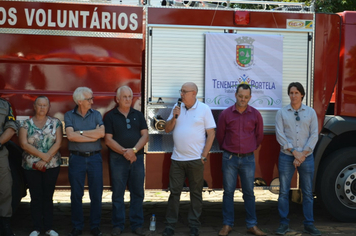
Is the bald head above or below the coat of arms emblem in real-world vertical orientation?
below

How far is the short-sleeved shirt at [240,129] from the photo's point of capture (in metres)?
5.51

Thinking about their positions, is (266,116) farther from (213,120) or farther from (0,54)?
(0,54)

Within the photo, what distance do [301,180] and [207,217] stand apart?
1.65m

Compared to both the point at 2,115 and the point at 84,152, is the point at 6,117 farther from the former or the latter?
the point at 84,152

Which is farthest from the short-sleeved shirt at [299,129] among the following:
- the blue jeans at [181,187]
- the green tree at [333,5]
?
the green tree at [333,5]

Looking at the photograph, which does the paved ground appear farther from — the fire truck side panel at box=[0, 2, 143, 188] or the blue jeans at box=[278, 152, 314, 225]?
the fire truck side panel at box=[0, 2, 143, 188]

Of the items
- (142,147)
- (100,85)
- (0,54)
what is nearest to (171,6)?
(100,85)

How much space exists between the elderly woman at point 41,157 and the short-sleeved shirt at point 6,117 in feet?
0.43

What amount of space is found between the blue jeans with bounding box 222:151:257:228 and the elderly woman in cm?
209

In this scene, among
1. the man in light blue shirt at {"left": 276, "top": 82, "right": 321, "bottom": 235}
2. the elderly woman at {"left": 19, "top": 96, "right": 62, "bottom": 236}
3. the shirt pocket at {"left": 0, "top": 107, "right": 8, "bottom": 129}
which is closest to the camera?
the shirt pocket at {"left": 0, "top": 107, "right": 8, "bottom": 129}

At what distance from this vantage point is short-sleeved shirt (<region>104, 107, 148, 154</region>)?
17.9ft

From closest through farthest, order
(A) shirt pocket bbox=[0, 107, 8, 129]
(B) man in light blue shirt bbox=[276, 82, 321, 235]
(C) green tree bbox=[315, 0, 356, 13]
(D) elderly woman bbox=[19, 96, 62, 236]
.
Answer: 1. (A) shirt pocket bbox=[0, 107, 8, 129]
2. (D) elderly woman bbox=[19, 96, 62, 236]
3. (B) man in light blue shirt bbox=[276, 82, 321, 235]
4. (C) green tree bbox=[315, 0, 356, 13]

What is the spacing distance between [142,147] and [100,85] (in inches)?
37.9

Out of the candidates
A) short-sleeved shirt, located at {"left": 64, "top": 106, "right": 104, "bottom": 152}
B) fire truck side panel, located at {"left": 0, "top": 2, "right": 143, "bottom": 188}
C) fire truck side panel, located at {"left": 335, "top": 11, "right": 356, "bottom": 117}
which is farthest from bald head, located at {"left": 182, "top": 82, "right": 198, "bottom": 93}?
fire truck side panel, located at {"left": 335, "top": 11, "right": 356, "bottom": 117}
